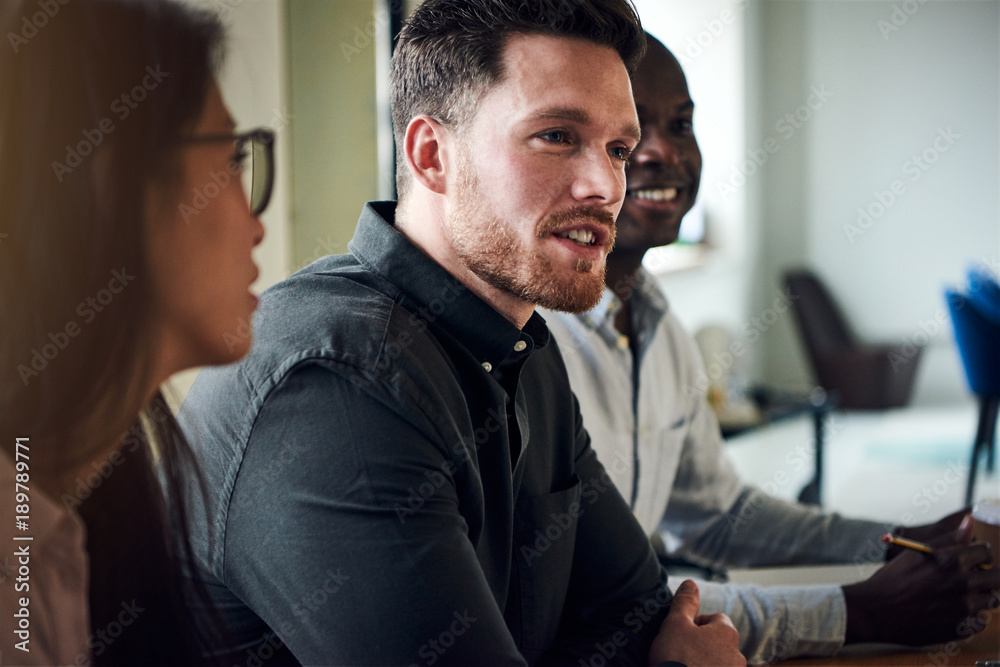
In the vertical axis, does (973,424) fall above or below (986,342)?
below

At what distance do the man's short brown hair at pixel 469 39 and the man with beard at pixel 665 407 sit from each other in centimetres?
48

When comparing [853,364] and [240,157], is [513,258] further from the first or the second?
[853,364]

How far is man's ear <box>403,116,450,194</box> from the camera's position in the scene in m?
0.97

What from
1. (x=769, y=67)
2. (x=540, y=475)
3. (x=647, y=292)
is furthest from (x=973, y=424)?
(x=540, y=475)

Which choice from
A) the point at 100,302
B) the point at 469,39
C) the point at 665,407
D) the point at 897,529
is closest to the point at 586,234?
the point at 469,39

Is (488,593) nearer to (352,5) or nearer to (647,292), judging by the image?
(647,292)

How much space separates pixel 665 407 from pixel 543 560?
0.62 m

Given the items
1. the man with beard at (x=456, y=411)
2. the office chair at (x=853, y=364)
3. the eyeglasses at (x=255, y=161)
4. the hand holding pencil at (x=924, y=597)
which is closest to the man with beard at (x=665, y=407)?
the hand holding pencil at (x=924, y=597)

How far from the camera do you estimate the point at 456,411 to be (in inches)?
32.5

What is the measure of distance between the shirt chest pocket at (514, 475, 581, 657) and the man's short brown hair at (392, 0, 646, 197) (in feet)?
1.30

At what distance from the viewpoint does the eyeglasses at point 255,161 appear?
0.66 m

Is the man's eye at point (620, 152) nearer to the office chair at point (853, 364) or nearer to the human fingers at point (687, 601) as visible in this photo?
the human fingers at point (687, 601)

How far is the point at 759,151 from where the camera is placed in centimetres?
627

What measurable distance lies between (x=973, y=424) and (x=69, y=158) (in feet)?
18.8
